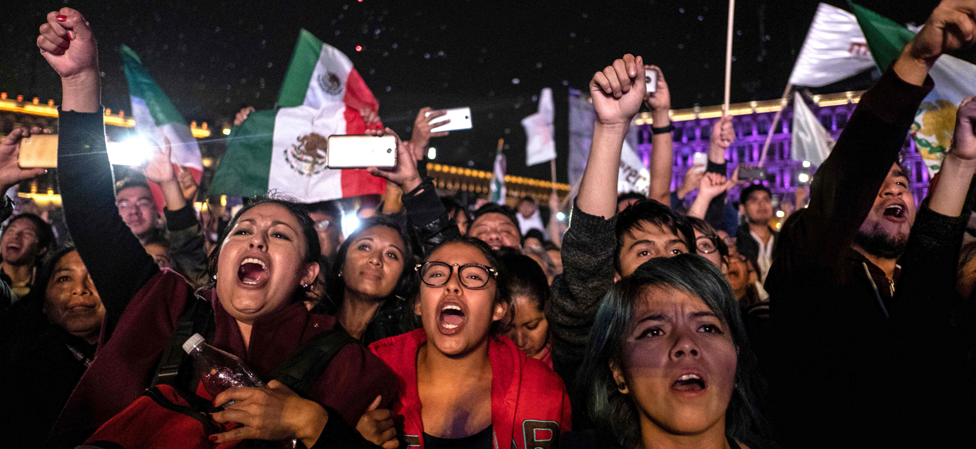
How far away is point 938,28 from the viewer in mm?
1689

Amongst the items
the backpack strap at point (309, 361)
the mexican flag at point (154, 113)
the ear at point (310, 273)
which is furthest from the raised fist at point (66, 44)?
the mexican flag at point (154, 113)

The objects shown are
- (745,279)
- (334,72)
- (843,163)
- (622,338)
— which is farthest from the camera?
(334,72)

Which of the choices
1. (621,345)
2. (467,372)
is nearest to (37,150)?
(467,372)

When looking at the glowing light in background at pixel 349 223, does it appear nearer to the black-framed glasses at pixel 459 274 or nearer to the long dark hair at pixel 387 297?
the long dark hair at pixel 387 297

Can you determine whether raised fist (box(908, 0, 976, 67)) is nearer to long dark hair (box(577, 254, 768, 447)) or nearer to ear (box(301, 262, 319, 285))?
long dark hair (box(577, 254, 768, 447))

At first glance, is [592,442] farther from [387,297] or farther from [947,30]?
[387,297]

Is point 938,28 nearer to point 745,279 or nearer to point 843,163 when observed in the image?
point 843,163

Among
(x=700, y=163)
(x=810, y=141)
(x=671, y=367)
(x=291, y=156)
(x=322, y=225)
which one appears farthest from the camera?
(x=810, y=141)

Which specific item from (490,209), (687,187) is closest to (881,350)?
(490,209)

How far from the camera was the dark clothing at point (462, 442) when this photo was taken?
8.43 feet

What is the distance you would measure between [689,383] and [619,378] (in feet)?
0.81

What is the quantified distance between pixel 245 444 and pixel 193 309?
61cm

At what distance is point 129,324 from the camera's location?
2.27 meters

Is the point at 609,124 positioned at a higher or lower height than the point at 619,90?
lower
